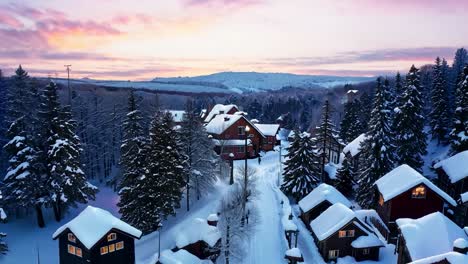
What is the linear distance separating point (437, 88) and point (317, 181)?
2594cm

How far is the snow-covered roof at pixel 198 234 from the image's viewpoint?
111 feet

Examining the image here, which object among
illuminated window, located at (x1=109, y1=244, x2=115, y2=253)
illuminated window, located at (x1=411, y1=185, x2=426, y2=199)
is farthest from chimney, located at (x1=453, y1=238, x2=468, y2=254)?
illuminated window, located at (x1=109, y1=244, x2=115, y2=253)

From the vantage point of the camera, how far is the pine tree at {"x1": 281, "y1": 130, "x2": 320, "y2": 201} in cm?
4769

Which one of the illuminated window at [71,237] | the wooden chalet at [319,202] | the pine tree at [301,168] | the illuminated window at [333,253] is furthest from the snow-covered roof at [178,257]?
the pine tree at [301,168]

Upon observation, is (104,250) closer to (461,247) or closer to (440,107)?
(461,247)

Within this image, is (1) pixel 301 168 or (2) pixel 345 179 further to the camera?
(2) pixel 345 179


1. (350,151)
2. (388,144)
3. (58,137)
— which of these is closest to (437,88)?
(350,151)

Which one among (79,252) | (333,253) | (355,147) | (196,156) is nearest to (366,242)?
(333,253)

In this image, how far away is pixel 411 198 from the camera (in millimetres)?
37062

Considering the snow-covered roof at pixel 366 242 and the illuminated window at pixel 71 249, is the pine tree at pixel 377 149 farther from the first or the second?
the illuminated window at pixel 71 249

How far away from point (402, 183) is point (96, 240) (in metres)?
30.2

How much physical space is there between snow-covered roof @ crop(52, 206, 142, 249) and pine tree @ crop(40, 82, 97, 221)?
949cm

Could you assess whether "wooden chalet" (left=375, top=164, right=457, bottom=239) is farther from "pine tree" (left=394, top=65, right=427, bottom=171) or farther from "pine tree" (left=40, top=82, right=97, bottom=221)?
"pine tree" (left=40, top=82, right=97, bottom=221)

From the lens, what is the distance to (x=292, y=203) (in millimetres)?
49562
